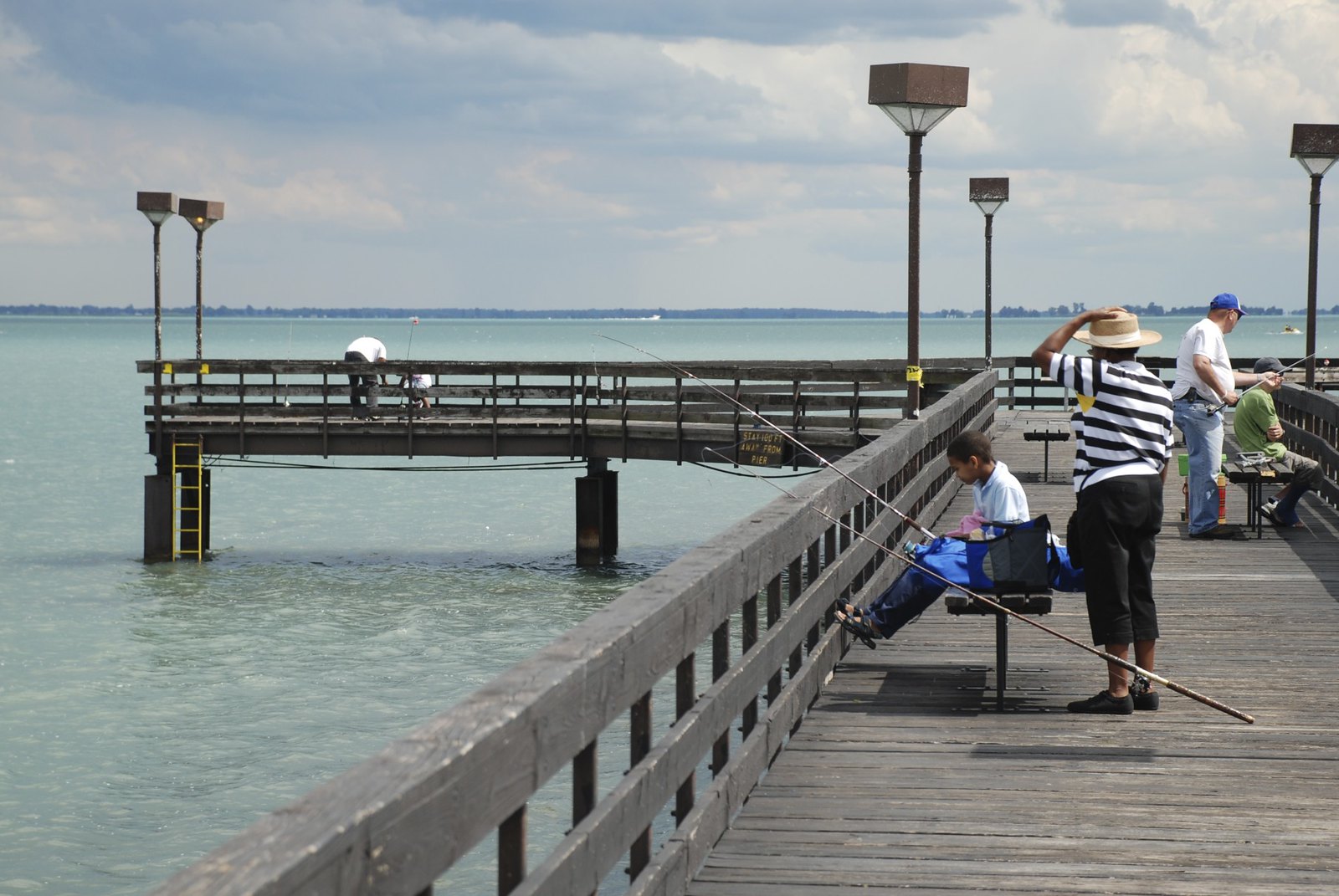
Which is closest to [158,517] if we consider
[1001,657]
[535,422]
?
[535,422]

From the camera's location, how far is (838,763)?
5816 millimetres

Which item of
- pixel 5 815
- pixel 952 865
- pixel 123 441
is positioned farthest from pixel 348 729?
pixel 123 441

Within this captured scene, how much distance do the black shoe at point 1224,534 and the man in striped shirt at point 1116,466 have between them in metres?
6.38

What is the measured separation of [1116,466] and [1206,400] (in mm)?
5371

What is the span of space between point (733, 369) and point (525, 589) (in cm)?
482

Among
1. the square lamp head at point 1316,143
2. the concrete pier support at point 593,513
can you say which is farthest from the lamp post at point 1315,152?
the concrete pier support at point 593,513

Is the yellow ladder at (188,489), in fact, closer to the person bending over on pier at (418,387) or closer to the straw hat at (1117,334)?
the person bending over on pier at (418,387)

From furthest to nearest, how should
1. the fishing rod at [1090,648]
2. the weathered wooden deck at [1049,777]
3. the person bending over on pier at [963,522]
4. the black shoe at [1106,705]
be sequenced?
1. the person bending over on pier at [963,522]
2. the black shoe at [1106,705]
3. the fishing rod at [1090,648]
4. the weathered wooden deck at [1049,777]

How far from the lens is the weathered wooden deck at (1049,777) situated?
4578mm

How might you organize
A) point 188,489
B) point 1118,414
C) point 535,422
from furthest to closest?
point 188,489
point 535,422
point 1118,414

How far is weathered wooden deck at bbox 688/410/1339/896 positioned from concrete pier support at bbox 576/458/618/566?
16.2 meters

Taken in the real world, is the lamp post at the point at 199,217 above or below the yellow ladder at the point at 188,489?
above

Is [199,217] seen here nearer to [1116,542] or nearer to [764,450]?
[764,450]

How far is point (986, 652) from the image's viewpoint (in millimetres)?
7961
